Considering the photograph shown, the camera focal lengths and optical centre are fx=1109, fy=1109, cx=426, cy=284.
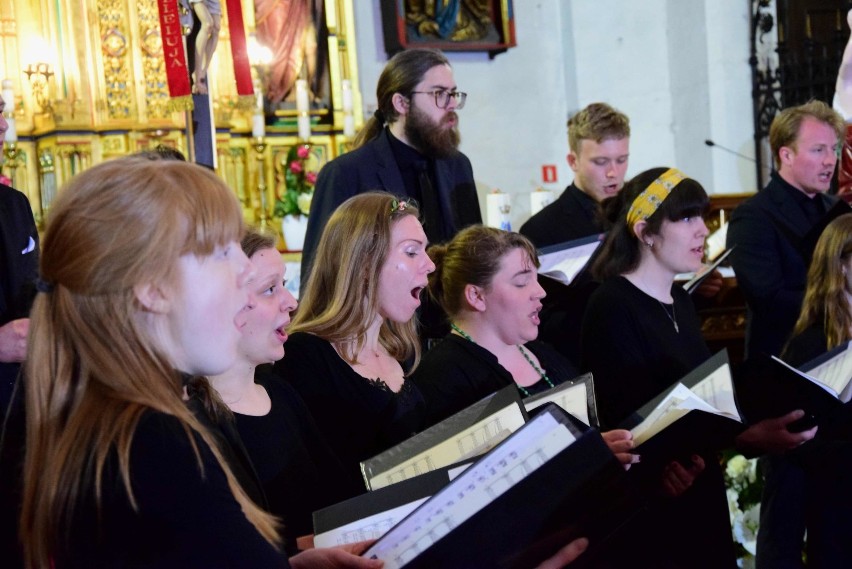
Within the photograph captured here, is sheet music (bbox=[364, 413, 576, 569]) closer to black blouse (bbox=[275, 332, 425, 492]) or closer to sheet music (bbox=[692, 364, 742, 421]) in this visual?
black blouse (bbox=[275, 332, 425, 492])

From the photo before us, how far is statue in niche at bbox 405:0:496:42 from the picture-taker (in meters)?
8.18

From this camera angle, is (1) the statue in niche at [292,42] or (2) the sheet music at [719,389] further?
(1) the statue in niche at [292,42]

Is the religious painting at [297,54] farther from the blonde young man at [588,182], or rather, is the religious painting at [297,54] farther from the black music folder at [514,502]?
the black music folder at [514,502]

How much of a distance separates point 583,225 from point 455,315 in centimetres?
142

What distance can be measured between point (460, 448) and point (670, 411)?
1.94 feet

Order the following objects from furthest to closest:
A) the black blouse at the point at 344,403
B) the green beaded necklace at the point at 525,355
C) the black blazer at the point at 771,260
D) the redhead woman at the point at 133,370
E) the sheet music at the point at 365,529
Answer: the black blazer at the point at 771,260
the green beaded necklace at the point at 525,355
the black blouse at the point at 344,403
the sheet music at the point at 365,529
the redhead woman at the point at 133,370

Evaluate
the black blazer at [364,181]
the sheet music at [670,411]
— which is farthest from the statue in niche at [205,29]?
the sheet music at [670,411]

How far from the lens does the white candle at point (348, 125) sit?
7.49 meters

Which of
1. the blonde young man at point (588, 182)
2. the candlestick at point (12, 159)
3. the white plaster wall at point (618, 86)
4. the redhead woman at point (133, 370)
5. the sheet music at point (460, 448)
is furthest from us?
the white plaster wall at point (618, 86)

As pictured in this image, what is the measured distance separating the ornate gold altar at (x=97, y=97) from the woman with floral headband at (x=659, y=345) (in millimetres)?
3969

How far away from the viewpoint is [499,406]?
2.03 meters

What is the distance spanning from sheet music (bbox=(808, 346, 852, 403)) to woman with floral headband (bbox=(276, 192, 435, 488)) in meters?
1.06

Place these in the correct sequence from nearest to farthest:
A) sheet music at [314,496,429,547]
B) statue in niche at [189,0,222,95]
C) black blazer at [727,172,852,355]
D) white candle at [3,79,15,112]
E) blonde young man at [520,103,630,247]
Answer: sheet music at [314,496,429,547]
black blazer at [727,172,852,355]
blonde young man at [520,103,630,247]
statue in niche at [189,0,222,95]
white candle at [3,79,15,112]

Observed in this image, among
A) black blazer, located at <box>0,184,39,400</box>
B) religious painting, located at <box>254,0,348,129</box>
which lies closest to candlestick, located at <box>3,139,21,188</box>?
religious painting, located at <box>254,0,348,129</box>
